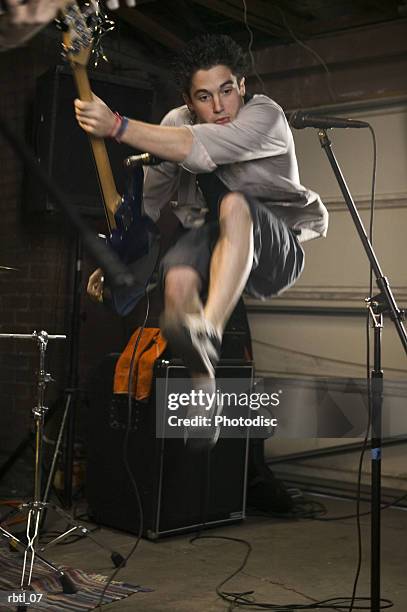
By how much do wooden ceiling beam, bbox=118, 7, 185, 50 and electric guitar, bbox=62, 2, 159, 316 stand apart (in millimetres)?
357

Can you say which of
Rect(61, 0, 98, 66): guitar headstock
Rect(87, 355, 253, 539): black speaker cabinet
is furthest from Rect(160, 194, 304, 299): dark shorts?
Rect(87, 355, 253, 539): black speaker cabinet

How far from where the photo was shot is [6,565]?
3035mm

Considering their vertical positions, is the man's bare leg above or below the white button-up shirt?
below

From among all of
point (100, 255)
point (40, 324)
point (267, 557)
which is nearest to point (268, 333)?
point (267, 557)

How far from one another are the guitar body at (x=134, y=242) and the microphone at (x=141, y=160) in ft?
0.06

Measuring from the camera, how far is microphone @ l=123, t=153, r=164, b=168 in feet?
5.17

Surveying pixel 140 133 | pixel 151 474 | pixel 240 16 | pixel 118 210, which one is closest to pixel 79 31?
pixel 140 133

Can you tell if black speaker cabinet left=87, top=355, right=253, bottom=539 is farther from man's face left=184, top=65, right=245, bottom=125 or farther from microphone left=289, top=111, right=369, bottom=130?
man's face left=184, top=65, right=245, bottom=125

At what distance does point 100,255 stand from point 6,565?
219 centimetres

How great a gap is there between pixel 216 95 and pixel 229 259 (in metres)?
0.30

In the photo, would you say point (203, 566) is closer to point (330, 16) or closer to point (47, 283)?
point (47, 283)

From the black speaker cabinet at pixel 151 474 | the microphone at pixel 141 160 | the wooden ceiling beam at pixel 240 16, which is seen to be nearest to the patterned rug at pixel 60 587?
the black speaker cabinet at pixel 151 474

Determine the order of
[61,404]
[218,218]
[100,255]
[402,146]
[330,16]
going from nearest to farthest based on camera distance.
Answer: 1. [100,255]
2. [218,218]
3. [330,16]
4. [402,146]
5. [61,404]

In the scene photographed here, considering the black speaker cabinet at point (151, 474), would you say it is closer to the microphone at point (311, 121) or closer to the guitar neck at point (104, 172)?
the microphone at point (311, 121)
